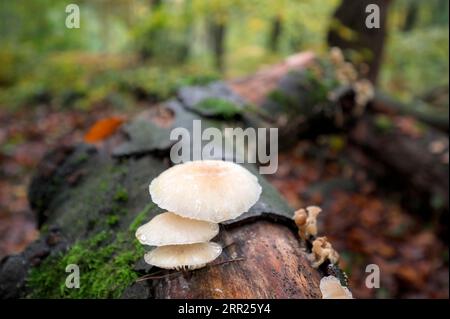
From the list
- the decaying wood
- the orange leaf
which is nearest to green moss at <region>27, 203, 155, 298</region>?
the decaying wood

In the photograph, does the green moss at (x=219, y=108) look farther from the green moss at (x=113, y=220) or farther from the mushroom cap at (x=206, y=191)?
the mushroom cap at (x=206, y=191)

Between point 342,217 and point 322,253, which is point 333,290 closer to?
point 322,253

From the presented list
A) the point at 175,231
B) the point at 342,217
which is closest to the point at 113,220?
the point at 175,231

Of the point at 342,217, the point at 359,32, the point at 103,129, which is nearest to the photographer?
the point at 103,129

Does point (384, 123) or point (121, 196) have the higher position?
point (384, 123)

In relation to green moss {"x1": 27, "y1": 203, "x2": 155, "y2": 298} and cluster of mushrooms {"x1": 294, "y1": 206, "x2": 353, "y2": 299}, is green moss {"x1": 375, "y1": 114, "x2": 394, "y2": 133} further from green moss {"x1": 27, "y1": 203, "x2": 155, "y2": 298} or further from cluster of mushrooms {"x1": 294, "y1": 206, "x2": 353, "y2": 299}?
green moss {"x1": 27, "y1": 203, "x2": 155, "y2": 298}
